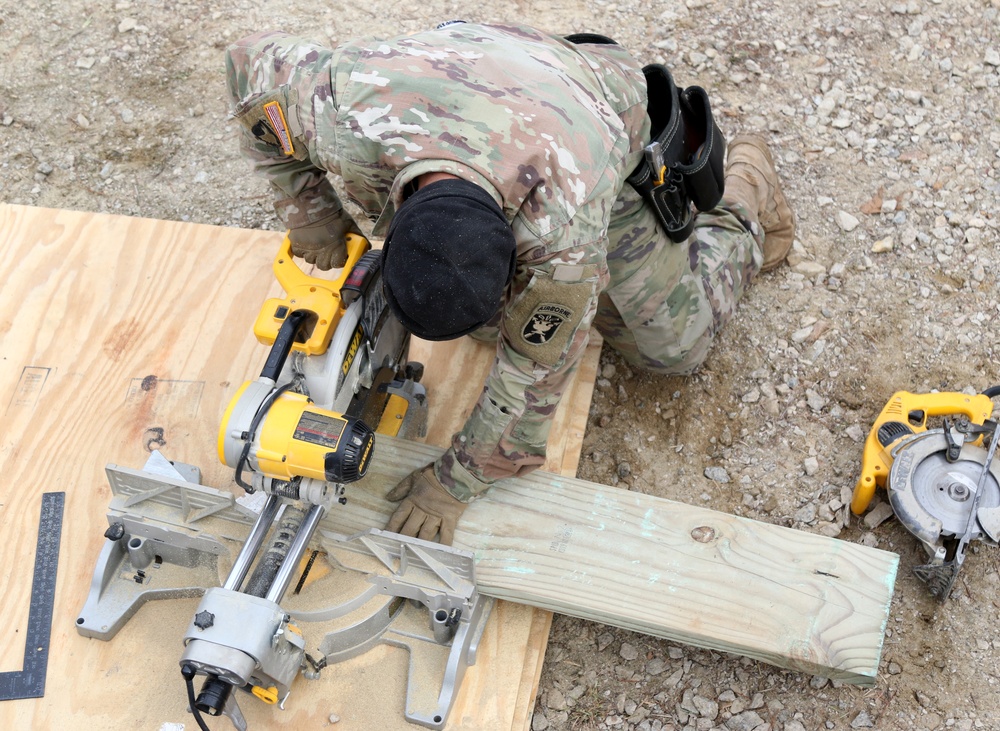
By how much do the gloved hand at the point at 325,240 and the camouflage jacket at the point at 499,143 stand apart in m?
0.20

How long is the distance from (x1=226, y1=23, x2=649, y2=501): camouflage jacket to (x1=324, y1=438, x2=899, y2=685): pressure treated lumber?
0.59 ft

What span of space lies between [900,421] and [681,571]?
114 cm

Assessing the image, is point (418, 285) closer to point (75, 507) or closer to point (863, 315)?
point (75, 507)

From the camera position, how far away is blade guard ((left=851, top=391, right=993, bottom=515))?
320cm

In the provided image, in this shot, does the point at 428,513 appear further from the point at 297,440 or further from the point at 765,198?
the point at 765,198

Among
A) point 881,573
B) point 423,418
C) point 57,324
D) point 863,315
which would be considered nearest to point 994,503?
point 881,573

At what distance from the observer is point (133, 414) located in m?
3.21

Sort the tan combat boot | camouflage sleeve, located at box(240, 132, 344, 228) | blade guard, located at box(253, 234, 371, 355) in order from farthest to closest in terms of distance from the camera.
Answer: the tan combat boot → camouflage sleeve, located at box(240, 132, 344, 228) → blade guard, located at box(253, 234, 371, 355)

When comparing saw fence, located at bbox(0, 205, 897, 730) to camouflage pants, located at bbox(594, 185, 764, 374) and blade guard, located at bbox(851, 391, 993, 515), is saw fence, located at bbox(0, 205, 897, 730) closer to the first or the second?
camouflage pants, located at bbox(594, 185, 764, 374)

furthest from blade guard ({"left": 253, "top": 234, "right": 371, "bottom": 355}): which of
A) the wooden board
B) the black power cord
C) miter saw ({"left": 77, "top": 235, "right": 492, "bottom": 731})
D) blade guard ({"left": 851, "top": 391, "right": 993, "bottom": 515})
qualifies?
blade guard ({"left": 851, "top": 391, "right": 993, "bottom": 515})

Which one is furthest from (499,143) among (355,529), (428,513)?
(355,529)

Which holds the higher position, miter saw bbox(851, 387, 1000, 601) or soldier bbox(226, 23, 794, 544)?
soldier bbox(226, 23, 794, 544)

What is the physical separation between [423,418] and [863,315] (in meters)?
1.93

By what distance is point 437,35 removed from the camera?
8.75 ft
